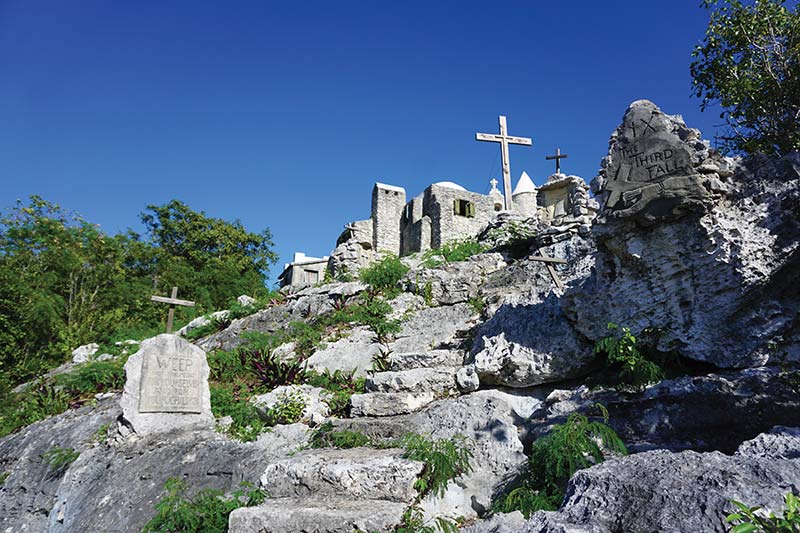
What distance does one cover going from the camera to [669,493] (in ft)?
7.36

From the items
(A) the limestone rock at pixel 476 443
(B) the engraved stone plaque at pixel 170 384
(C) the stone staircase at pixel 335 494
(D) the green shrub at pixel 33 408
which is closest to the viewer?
(C) the stone staircase at pixel 335 494

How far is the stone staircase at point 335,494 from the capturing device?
3.71 m

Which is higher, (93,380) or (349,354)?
(349,354)

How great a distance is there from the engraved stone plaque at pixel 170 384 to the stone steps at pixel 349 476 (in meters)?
3.67

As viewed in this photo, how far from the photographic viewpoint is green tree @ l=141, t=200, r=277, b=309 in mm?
24600

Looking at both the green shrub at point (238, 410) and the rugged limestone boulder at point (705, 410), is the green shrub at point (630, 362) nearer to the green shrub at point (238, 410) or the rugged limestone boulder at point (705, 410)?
the rugged limestone boulder at point (705, 410)

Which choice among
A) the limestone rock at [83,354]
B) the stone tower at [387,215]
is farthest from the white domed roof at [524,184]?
the limestone rock at [83,354]

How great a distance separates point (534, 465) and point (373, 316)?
24.7 feet

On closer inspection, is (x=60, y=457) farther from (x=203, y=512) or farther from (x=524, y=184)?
(x=524, y=184)

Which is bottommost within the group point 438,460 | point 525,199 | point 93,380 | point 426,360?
point 438,460

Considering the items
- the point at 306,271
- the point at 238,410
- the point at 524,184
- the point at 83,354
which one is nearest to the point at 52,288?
the point at 83,354

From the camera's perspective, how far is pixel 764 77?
834cm

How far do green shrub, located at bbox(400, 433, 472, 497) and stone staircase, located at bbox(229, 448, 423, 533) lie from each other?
0.12 m

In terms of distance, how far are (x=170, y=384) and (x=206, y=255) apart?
21578mm
